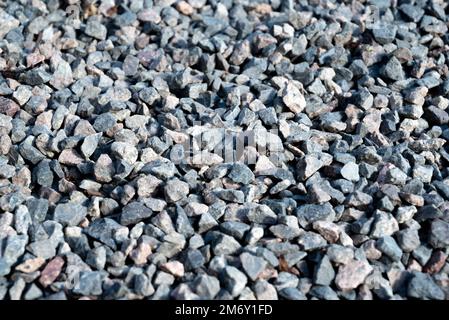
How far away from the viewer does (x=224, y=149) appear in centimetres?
247

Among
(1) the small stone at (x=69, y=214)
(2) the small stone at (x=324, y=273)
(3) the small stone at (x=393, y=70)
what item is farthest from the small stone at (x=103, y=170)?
(3) the small stone at (x=393, y=70)

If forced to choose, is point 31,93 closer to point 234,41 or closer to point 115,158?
point 115,158

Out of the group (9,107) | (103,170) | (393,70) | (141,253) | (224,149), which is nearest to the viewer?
(141,253)

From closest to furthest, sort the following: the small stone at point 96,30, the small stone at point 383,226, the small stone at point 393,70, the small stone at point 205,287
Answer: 1. the small stone at point 205,287
2. the small stone at point 383,226
3. the small stone at point 393,70
4. the small stone at point 96,30

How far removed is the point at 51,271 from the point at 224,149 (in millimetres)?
805

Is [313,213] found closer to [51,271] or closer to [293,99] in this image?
[293,99]

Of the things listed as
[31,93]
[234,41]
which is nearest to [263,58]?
[234,41]

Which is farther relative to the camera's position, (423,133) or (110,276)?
Answer: (423,133)

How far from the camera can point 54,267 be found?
Result: 2029mm

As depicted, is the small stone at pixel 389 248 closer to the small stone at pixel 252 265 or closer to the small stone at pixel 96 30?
the small stone at pixel 252 265

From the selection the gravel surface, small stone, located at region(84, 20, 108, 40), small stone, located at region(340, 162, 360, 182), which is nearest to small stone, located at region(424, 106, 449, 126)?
the gravel surface

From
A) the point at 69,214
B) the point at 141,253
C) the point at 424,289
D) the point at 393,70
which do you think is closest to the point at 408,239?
the point at 424,289

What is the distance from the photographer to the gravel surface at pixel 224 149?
2.04 meters
